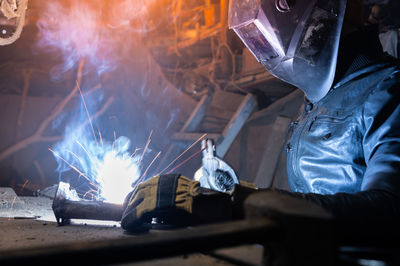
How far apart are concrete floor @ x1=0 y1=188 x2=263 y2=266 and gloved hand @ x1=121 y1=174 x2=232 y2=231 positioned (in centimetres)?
15

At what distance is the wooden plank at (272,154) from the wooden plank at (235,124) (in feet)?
1.79

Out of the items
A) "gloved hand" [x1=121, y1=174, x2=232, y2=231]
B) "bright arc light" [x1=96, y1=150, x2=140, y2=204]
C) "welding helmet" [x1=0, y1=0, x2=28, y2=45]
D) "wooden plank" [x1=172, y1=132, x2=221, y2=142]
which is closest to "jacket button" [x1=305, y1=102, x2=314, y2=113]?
"gloved hand" [x1=121, y1=174, x2=232, y2=231]

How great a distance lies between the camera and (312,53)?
2.07 m

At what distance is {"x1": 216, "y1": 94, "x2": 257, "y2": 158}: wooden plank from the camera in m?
4.74

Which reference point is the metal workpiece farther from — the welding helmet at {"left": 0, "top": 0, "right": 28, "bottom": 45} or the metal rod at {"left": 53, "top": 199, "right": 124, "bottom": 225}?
the welding helmet at {"left": 0, "top": 0, "right": 28, "bottom": 45}

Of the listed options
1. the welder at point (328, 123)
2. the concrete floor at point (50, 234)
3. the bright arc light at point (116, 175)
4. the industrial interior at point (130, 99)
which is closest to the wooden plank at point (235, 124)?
the industrial interior at point (130, 99)

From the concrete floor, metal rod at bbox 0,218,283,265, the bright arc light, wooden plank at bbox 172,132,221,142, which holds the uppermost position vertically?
metal rod at bbox 0,218,283,265

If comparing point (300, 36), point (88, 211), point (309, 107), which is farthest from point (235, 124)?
point (88, 211)

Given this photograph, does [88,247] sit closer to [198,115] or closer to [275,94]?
[198,115]

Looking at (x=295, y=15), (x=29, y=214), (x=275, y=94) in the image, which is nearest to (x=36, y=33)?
(x=29, y=214)

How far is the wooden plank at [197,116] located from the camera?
509cm

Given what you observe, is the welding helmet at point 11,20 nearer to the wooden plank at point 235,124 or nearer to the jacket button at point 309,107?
the jacket button at point 309,107

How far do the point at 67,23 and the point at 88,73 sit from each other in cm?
92

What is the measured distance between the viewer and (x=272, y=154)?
15.8 feet
